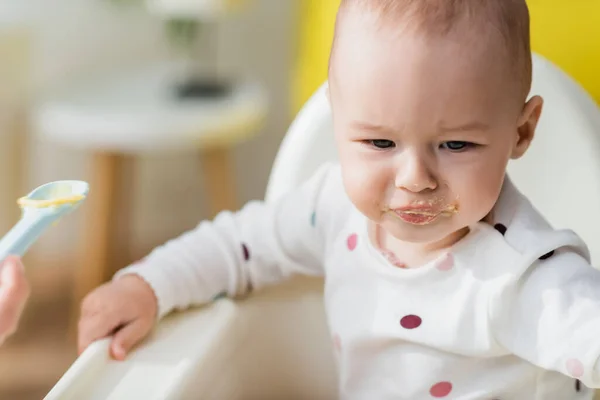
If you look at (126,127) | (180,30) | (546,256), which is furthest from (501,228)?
(180,30)

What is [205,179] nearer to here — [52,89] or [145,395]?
[52,89]

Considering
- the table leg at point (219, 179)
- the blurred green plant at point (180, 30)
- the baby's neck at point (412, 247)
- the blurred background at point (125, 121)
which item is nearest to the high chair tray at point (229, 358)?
the baby's neck at point (412, 247)

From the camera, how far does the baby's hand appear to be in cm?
54

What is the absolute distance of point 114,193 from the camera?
122 centimetres

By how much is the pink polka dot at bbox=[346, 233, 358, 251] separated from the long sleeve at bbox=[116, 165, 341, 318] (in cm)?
4

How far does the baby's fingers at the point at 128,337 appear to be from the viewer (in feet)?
Answer: 1.73

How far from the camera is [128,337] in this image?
539 mm

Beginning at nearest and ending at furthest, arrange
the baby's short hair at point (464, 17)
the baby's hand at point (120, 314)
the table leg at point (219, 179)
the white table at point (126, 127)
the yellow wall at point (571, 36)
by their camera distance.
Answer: the baby's short hair at point (464, 17) → the baby's hand at point (120, 314) → the yellow wall at point (571, 36) → the white table at point (126, 127) → the table leg at point (219, 179)

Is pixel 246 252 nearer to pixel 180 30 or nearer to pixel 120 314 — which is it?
pixel 120 314

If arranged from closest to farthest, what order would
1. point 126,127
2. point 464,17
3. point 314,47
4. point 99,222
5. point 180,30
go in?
point 464,17
point 314,47
point 126,127
point 99,222
point 180,30

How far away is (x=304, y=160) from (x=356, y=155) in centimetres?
23

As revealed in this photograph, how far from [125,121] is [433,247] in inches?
27.5

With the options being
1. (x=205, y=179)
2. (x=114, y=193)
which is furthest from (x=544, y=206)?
(x=205, y=179)

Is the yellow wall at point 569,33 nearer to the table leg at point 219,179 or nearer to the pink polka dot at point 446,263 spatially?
the pink polka dot at point 446,263
